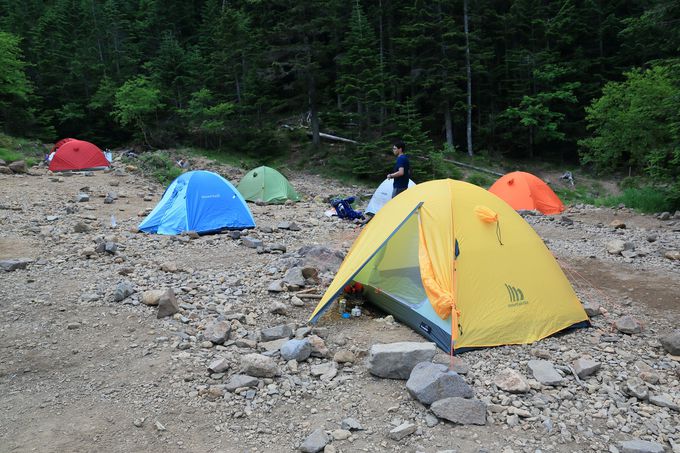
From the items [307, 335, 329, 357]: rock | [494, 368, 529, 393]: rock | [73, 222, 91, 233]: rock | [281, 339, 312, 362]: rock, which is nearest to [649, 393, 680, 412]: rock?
[494, 368, 529, 393]: rock

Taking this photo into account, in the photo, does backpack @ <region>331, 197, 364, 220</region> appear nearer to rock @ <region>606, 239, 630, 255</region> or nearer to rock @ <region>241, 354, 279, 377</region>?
rock @ <region>606, 239, 630, 255</region>

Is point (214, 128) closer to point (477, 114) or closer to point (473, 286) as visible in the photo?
point (477, 114)

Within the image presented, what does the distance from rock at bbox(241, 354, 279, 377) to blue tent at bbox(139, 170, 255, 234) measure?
6395 millimetres

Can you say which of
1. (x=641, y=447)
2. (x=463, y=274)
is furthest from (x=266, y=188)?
(x=641, y=447)

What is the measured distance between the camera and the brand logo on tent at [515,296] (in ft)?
16.6

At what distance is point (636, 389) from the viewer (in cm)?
397

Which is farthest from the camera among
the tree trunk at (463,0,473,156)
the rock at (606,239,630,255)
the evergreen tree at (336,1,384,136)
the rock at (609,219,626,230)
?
the tree trunk at (463,0,473,156)

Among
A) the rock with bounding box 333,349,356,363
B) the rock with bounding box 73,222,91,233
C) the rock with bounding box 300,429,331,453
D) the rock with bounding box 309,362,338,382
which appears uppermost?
the rock with bounding box 73,222,91,233

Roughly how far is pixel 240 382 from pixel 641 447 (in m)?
3.05

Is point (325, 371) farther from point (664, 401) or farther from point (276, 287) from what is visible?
point (664, 401)

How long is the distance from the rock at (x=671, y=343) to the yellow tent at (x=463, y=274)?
763 millimetres

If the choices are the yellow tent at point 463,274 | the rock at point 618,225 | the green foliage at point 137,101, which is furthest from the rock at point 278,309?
the green foliage at point 137,101

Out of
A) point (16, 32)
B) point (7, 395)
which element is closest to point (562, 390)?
point (7, 395)

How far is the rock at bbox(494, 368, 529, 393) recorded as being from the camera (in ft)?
13.0
